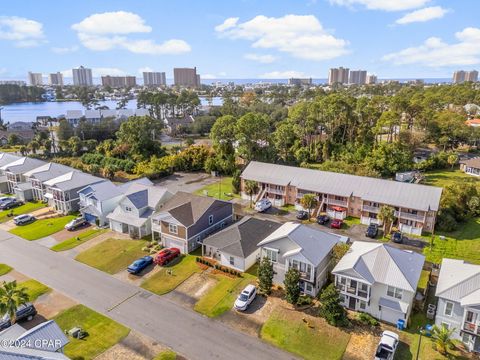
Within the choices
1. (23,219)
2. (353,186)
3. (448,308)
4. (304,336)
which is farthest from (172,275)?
(353,186)

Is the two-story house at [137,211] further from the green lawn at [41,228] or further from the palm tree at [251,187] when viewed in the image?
the palm tree at [251,187]

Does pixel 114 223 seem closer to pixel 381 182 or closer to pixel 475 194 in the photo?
pixel 381 182

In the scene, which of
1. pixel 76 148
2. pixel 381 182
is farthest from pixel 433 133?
pixel 76 148

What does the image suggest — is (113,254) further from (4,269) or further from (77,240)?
(4,269)

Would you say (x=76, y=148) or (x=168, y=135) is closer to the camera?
(x=76, y=148)

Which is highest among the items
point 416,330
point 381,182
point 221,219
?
point 381,182

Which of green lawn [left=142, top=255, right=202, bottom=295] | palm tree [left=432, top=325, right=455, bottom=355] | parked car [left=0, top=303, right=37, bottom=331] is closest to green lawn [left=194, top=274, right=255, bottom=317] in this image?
green lawn [left=142, top=255, right=202, bottom=295]
